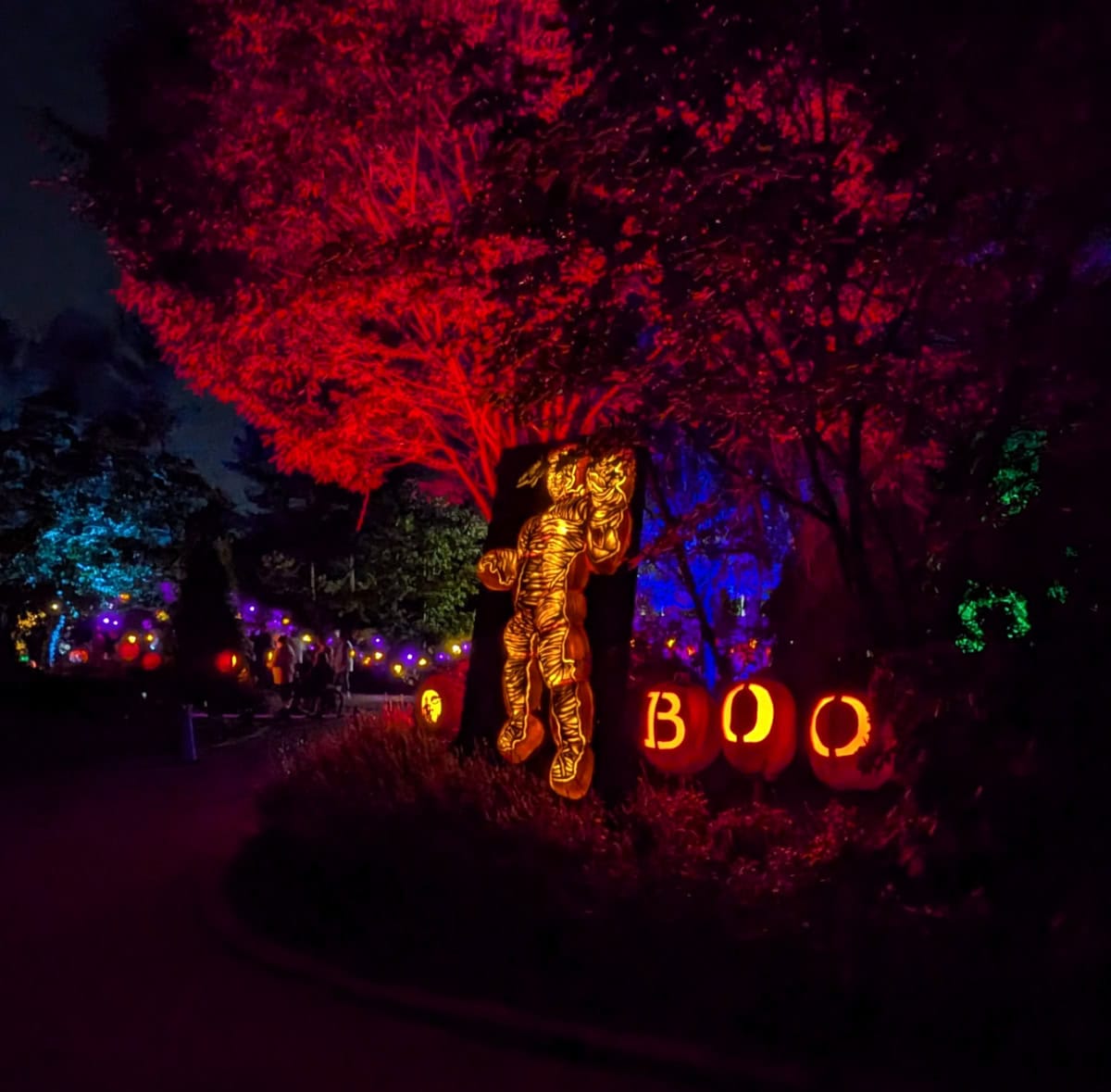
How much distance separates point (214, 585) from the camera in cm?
2683

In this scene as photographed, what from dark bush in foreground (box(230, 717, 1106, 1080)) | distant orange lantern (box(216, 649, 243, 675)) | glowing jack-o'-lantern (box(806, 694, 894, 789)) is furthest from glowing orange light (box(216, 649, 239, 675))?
glowing jack-o'-lantern (box(806, 694, 894, 789))

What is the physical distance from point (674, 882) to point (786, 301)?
3516 mm

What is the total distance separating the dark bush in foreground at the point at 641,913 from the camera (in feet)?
18.4

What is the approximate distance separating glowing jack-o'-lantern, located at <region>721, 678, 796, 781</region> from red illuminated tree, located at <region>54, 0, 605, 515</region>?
2.84 meters

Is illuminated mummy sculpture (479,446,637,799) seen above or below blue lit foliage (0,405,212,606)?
below

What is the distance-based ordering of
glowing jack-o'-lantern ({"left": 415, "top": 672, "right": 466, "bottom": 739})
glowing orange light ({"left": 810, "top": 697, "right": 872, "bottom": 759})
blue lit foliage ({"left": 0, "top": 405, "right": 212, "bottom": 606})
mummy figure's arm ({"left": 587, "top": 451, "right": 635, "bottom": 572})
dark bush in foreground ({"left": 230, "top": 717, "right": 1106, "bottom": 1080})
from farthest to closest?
1. blue lit foliage ({"left": 0, "top": 405, "right": 212, "bottom": 606})
2. glowing jack-o'-lantern ({"left": 415, "top": 672, "right": 466, "bottom": 739})
3. mummy figure's arm ({"left": 587, "top": 451, "right": 635, "bottom": 572})
4. glowing orange light ({"left": 810, "top": 697, "right": 872, "bottom": 759})
5. dark bush in foreground ({"left": 230, "top": 717, "right": 1106, "bottom": 1080})

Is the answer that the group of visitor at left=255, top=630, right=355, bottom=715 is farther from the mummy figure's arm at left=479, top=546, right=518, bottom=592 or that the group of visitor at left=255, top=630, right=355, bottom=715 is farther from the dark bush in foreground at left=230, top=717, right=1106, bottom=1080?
the dark bush in foreground at left=230, top=717, right=1106, bottom=1080

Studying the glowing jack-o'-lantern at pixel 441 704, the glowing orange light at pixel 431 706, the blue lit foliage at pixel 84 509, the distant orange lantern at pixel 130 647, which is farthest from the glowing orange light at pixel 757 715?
the distant orange lantern at pixel 130 647

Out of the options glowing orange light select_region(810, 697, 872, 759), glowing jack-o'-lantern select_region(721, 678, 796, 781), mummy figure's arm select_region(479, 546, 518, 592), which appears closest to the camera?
glowing orange light select_region(810, 697, 872, 759)

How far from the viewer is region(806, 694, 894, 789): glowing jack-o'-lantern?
7.96 meters

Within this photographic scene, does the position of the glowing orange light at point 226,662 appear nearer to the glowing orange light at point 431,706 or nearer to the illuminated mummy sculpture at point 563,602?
the glowing orange light at point 431,706

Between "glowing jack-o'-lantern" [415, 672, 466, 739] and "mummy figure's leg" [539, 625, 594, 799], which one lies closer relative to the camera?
"mummy figure's leg" [539, 625, 594, 799]

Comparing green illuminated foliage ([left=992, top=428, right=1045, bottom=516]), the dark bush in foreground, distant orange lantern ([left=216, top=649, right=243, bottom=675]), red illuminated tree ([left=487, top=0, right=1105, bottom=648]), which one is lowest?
the dark bush in foreground

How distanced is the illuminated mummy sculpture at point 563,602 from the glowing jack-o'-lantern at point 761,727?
3.62ft
